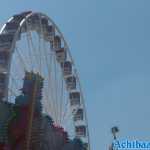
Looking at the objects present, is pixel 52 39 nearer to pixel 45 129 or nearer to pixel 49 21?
pixel 49 21

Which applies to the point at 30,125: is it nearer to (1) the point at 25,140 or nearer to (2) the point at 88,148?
(1) the point at 25,140

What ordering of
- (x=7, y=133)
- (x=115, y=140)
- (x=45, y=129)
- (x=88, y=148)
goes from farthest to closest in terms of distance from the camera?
(x=115, y=140) → (x=88, y=148) → (x=45, y=129) → (x=7, y=133)

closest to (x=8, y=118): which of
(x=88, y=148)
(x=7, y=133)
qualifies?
(x=7, y=133)

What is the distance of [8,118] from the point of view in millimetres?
41344

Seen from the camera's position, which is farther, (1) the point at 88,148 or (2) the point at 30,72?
(1) the point at 88,148

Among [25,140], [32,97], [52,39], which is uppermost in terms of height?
[52,39]

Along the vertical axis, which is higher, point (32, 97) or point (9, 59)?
point (9, 59)

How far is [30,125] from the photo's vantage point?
41812 mm

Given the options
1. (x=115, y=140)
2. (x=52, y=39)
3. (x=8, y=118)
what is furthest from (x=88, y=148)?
(x=8, y=118)

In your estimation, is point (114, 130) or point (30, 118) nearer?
point (30, 118)

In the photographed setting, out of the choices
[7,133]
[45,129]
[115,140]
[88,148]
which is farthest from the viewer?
[115,140]

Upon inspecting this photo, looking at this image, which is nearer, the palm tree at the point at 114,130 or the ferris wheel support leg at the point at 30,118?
the ferris wheel support leg at the point at 30,118

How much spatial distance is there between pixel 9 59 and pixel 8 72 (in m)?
1.68

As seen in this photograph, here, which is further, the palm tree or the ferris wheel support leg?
the palm tree
